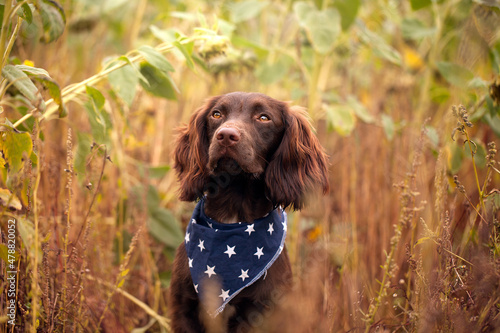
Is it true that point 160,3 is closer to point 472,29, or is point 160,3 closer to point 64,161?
point 64,161

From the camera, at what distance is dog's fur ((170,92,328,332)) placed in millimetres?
1815

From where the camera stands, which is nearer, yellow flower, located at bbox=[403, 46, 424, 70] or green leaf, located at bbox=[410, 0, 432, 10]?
green leaf, located at bbox=[410, 0, 432, 10]

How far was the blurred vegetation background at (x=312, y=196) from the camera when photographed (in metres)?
1.51

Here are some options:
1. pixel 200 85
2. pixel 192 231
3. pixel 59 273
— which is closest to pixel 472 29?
pixel 192 231

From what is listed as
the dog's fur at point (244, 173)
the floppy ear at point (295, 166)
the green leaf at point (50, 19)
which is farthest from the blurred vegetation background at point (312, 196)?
the floppy ear at point (295, 166)

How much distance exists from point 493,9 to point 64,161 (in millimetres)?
2590

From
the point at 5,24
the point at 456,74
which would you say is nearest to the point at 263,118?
the point at 5,24

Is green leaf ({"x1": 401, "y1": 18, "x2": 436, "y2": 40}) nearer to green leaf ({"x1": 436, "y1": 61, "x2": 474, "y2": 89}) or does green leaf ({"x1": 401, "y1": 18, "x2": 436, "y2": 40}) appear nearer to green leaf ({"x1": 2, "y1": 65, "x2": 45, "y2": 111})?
green leaf ({"x1": 436, "y1": 61, "x2": 474, "y2": 89})

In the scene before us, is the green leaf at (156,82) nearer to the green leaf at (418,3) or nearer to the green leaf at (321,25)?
the green leaf at (321,25)

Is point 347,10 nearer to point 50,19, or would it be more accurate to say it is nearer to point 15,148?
point 50,19

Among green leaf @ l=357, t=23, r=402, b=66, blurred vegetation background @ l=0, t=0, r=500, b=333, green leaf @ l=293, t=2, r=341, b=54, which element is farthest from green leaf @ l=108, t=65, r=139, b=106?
green leaf @ l=357, t=23, r=402, b=66

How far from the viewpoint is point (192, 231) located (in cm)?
195

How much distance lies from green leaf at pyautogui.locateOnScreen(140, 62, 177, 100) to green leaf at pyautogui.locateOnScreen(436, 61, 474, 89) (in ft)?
5.08

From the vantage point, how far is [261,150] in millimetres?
1972
